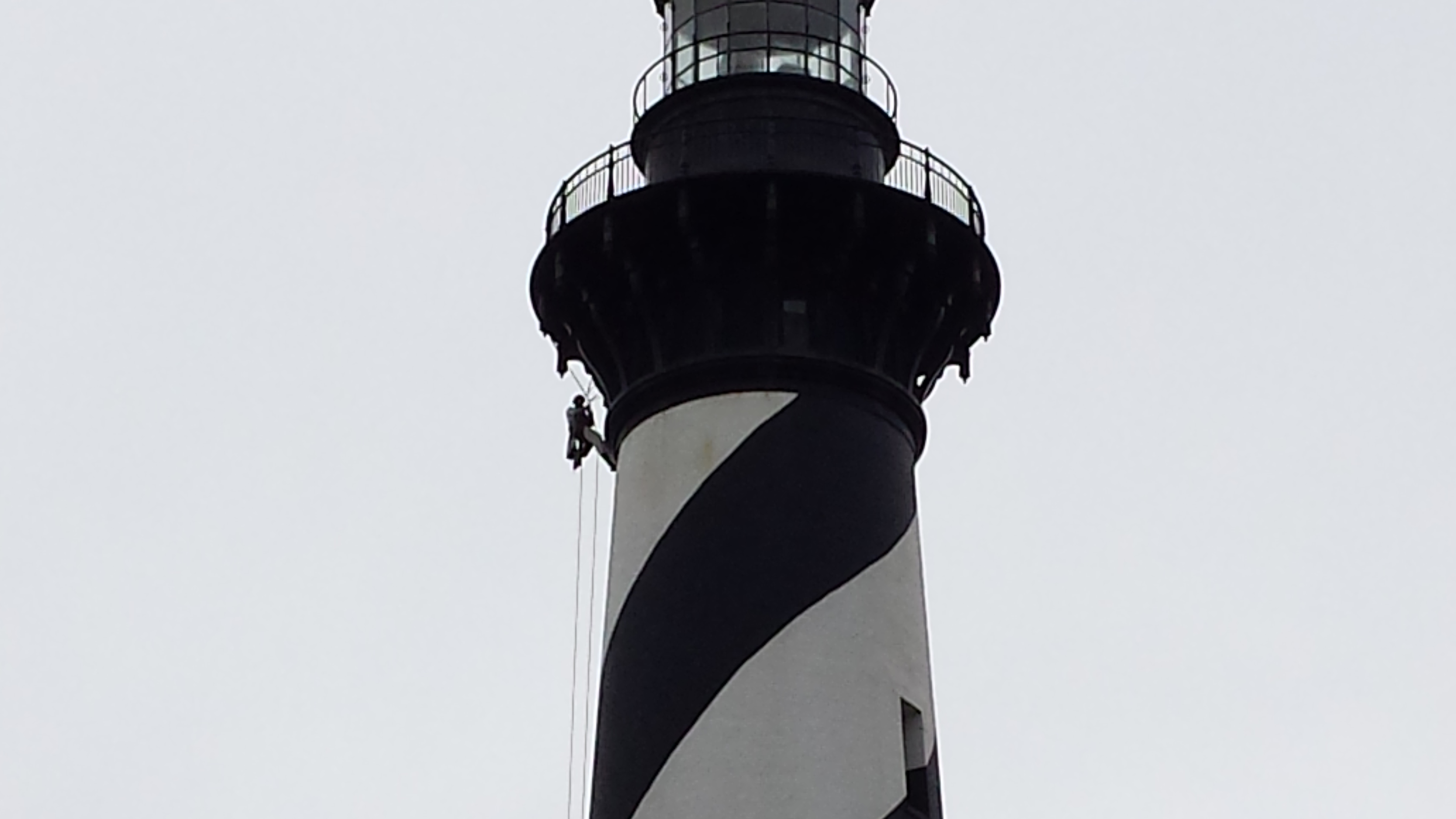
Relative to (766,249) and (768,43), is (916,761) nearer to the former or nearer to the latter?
(766,249)

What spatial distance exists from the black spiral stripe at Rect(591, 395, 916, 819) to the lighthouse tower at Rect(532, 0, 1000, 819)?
0.02 meters

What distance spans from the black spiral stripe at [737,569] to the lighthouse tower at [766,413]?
2 cm

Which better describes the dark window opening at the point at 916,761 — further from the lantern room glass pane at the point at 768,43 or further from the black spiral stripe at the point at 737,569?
the lantern room glass pane at the point at 768,43

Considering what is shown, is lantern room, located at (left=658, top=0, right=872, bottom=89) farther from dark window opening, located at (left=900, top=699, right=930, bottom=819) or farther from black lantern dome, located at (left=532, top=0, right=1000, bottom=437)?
dark window opening, located at (left=900, top=699, right=930, bottom=819)

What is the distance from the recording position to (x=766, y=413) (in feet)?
Result: 65.1

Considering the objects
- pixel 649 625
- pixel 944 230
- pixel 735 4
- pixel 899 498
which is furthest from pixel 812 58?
pixel 649 625

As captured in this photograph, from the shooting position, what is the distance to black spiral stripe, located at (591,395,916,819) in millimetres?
19062

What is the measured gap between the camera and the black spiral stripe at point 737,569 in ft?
62.5

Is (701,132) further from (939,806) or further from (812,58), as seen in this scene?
(939,806)

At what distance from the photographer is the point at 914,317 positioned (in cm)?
2067

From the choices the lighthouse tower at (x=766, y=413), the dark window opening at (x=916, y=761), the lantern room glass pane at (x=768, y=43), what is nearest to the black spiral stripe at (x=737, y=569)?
the lighthouse tower at (x=766, y=413)

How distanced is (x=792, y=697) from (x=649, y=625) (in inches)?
54.1

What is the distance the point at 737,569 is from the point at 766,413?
4.32 ft

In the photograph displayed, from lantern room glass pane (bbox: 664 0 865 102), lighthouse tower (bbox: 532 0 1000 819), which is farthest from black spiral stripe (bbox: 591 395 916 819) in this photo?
lantern room glass pane (bbox: 664 0 865 102)
